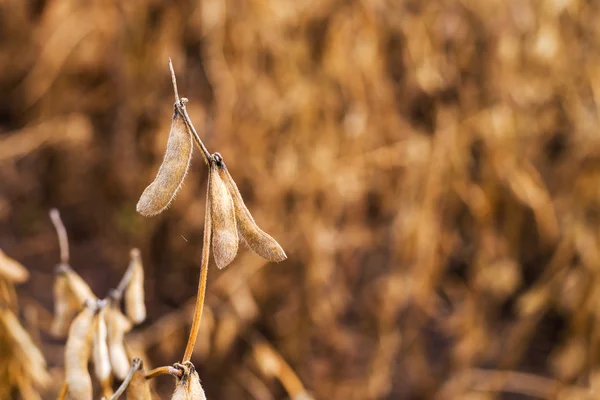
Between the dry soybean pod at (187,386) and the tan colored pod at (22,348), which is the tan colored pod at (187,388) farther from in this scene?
the tan colored pod at (22,348)

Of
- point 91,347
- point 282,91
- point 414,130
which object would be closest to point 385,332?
point 414,130

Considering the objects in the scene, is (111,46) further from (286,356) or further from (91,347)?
(91,347)

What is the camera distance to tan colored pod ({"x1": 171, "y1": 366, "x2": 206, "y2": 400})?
0.49m

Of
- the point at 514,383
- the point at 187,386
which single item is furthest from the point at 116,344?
the point at 514,383

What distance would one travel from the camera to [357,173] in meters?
1.68

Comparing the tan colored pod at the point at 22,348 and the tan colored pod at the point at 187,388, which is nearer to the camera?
the tan colored pod at the point at 187,388

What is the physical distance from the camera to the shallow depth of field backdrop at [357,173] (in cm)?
161

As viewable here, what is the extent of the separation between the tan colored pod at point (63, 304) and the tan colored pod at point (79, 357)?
0.40 feet

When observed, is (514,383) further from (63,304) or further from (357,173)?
(63,304)

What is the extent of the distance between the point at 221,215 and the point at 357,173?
122 centimetres

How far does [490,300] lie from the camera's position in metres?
1.86

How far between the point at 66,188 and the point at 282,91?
2.72 feet

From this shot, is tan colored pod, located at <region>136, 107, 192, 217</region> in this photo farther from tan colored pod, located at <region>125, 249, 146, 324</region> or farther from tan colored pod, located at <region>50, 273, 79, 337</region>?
tan colored pod, located at <region>50, 273, 79, 337</region>

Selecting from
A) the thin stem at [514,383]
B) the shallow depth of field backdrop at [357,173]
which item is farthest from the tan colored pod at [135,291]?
the thin stem at [514,383]
